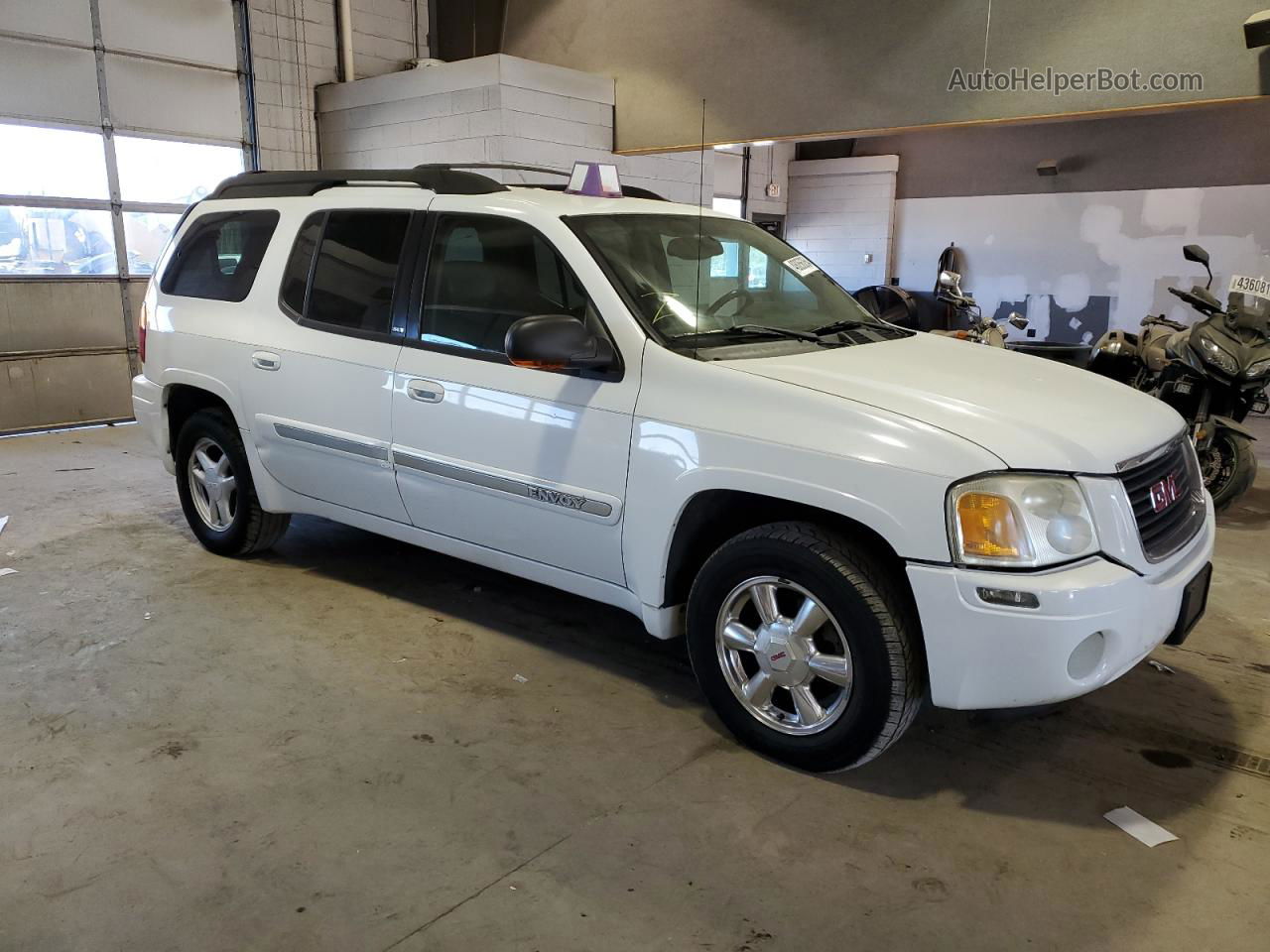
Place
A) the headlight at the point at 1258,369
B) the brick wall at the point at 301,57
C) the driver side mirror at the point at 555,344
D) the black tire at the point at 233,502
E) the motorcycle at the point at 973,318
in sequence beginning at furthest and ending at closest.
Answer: the brick wall at the point at 301,57
the motorcycle at the point at 973,318
the headlight at the point at 1258,369
the black tire at the point at 233,502
the driver side mirror at the point at 555,344

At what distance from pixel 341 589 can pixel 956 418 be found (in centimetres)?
286

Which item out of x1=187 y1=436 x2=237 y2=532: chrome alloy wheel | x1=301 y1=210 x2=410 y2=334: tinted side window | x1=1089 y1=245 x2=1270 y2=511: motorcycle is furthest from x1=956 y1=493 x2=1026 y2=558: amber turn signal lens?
x1=1089 y1=245 x2=1270 y2=511: motorcycle

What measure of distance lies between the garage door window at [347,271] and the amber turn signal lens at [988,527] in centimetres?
219

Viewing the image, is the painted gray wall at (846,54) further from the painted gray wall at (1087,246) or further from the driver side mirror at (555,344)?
the driver side mirror at (555,344)

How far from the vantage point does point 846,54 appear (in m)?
7.65

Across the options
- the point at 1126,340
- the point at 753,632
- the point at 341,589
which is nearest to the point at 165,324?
the point at 341,589

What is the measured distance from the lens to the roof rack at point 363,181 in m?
3.60

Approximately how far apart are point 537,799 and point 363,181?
2589mm

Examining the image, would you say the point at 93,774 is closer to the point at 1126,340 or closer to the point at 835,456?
the point at 835,456

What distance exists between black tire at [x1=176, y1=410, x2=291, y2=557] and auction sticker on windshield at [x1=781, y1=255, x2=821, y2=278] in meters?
2.48

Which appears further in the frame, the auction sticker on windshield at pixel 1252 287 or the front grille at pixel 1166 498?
the auction sticker on windshield at pixel 1252 287

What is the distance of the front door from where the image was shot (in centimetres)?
303

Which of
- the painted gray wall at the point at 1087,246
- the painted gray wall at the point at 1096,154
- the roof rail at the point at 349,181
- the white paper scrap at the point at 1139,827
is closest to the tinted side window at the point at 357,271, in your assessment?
the roof rail at the point at 349,181

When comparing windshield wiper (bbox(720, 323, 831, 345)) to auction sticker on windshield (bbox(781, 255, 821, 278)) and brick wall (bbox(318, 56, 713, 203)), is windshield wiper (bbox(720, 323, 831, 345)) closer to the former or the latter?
auction sticker on windshield (bbox(781, 255, 821, 278))
